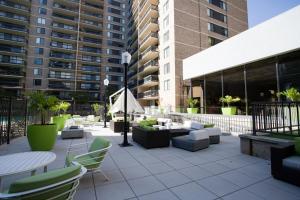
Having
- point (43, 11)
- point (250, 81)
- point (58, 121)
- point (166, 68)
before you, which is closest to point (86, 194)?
point (58, 121)

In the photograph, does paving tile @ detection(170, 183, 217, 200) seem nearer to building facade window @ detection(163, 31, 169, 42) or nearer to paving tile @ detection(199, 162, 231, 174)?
paving tile @ detection(199, 162, 231, 174)

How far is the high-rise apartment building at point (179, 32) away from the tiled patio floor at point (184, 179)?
757 inches

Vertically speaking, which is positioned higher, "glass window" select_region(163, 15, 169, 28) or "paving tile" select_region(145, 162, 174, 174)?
"glass window" select_region(163, 15, 169, 28)

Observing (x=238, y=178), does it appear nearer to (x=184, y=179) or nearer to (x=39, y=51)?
(x=184, y=179)

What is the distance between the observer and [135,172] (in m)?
4.66

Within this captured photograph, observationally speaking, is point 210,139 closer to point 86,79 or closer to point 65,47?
point 86,79

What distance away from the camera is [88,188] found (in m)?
3.73

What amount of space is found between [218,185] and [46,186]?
3.48 metres

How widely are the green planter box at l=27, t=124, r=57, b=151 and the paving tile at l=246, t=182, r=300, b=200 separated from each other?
22.4ft

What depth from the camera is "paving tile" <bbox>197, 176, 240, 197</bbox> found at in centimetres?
360

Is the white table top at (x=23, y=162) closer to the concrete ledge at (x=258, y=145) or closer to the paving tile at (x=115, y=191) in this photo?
the paving tile at (x=115, y=191)

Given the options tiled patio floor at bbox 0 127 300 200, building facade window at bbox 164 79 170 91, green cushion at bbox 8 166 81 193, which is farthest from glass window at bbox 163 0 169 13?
green cushion at bbox 8 166 81 193

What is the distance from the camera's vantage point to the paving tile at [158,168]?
4.73 m

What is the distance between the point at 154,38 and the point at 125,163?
29502mm
